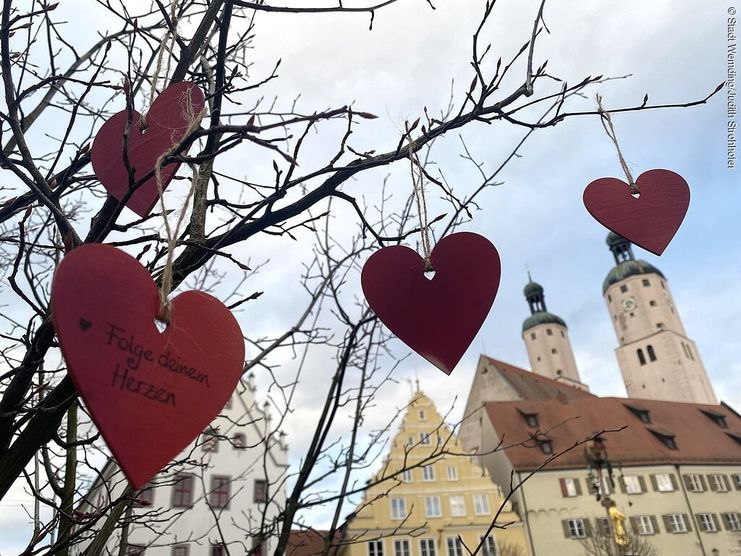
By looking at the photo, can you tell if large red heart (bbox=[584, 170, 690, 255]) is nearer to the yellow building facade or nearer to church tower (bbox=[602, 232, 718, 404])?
the yellow building facade

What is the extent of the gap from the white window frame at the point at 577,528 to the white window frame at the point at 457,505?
3.54 m

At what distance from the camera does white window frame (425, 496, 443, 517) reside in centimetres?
1606

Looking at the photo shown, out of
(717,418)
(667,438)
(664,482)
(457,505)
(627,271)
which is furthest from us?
(627,271)

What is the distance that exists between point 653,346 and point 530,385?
54.9 feet

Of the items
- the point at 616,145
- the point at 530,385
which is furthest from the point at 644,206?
the point at 530,385

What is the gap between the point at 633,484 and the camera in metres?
18.5

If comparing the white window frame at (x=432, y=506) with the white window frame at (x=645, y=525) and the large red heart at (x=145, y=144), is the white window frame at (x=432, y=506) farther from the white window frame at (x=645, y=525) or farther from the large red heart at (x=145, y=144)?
the large red heart at (x=145, y=144)

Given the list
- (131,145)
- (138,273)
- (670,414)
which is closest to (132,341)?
(138,273)

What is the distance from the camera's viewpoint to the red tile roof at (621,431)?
18922mm

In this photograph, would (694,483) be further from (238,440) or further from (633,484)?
(238,440)

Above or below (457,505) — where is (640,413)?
above

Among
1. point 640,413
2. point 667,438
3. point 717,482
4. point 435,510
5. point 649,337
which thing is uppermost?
point 649,337

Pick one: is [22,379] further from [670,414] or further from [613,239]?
[613,239]

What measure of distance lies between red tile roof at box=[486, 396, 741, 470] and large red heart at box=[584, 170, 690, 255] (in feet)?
59.5
